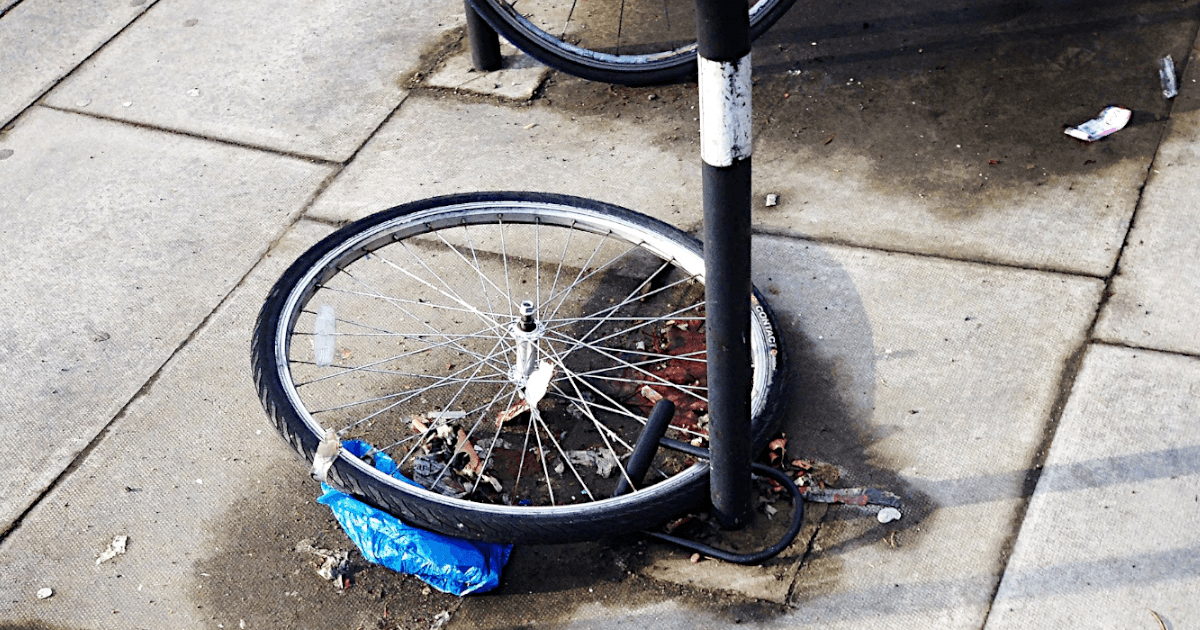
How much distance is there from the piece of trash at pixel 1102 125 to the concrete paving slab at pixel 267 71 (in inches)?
110

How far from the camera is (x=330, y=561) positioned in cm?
319

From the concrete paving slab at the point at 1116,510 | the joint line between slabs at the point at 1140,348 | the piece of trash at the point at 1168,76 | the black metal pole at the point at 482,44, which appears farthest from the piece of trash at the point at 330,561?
the piece of trash at the point at 1168,76

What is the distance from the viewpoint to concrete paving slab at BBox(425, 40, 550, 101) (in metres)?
5.06

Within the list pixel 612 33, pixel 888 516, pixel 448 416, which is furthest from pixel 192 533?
pixel 612 33

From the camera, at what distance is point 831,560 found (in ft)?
10.2

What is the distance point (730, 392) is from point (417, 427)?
45.6 inches

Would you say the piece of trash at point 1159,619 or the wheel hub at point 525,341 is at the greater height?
the wheel hub at point 525,341

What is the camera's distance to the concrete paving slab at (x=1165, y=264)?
3643 millimetres

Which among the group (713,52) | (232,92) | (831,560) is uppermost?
(713,52)

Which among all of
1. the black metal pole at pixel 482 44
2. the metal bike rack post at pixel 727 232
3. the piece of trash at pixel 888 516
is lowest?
the piece of trash at pixel 888 516

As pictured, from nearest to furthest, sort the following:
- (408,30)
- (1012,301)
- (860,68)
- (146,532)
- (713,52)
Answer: (713,52) → (146,532) → (1012,301) → (860,68) → (408,30)

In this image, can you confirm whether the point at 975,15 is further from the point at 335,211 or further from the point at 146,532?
the point at 146,532

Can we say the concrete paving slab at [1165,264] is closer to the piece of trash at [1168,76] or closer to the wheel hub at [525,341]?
the piece of trash at [1168,76]

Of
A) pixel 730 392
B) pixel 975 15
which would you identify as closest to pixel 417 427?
pixel 730 392
